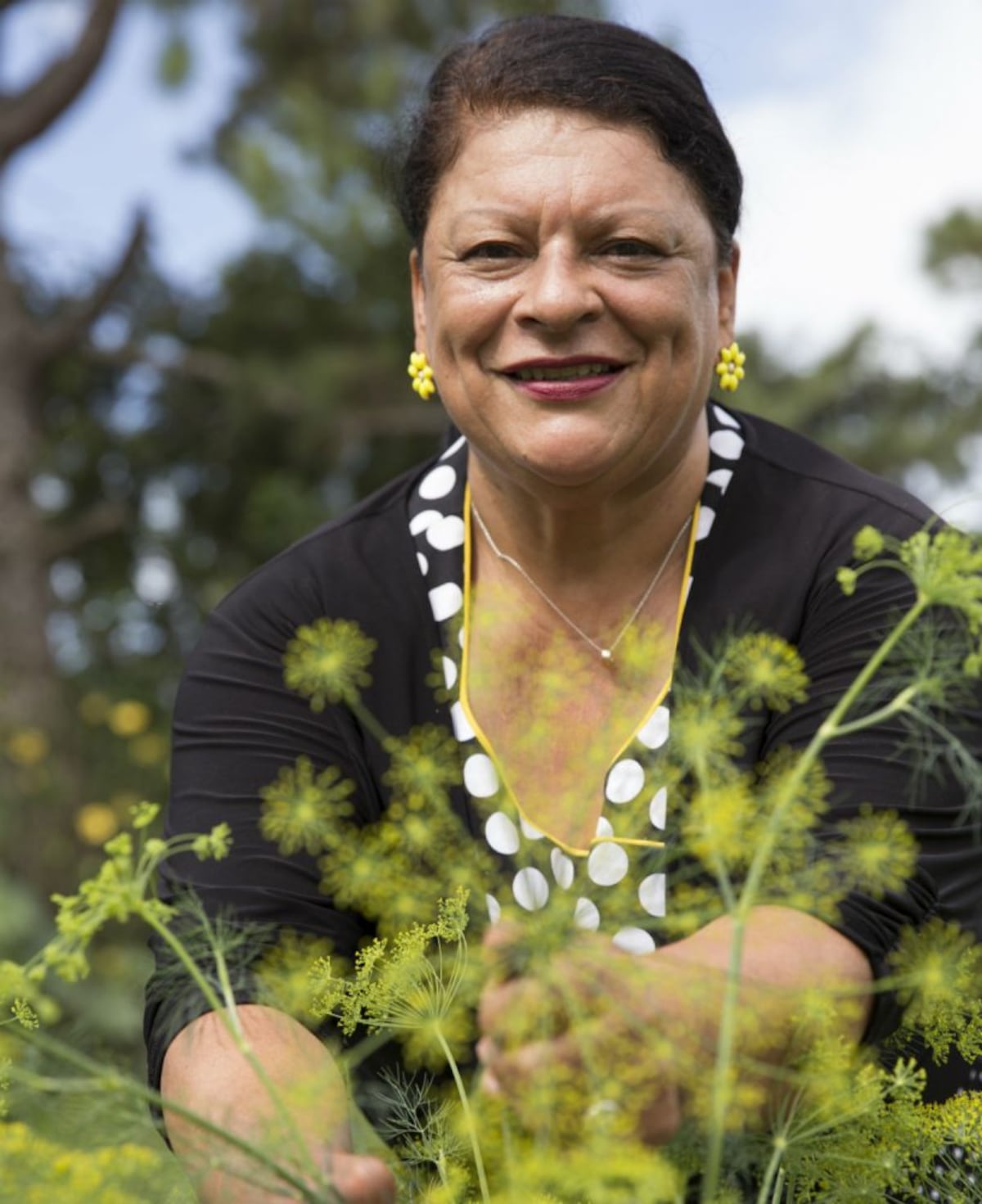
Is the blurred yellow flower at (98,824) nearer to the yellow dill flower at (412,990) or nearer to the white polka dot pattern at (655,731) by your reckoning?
the white polka dot pattern at (655,731)

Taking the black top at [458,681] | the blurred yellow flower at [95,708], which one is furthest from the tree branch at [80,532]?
the black top at [458,681]

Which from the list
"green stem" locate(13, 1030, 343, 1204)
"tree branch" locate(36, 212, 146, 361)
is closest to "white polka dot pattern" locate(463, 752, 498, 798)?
"green stem" locate(13, 1030, 343, 1204)

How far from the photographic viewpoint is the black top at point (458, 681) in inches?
49.4

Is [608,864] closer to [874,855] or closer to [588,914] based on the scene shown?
[588,914]

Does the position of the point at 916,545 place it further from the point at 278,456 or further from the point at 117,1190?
the point at 278,456

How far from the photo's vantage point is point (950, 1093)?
145cm

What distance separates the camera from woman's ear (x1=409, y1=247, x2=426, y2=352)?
5.52 ft

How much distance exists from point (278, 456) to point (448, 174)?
441 centimetres

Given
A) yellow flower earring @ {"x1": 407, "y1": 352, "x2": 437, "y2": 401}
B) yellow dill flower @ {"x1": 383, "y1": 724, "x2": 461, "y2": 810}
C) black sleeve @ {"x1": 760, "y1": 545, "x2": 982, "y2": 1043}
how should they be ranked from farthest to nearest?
1. yellow flower earring @ {"x1": 407, "y1": 352, "x2": 437, "y2": 401}
2. black sleeve @ {"x1": 760, "y1": 545, "x2": 982, "y2": 1043}
3. yellow dill flower @ {"x1": 383, "y1": 724, "x2": 461, "y2": 810}

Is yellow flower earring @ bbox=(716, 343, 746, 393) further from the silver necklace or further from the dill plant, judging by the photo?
the dill plant

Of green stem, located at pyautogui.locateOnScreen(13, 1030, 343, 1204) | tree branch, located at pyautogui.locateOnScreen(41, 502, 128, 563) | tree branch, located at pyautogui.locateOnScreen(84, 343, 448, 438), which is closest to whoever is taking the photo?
green stem, located at pyautogui.locateOnScreen(13, 1030, 343, 1204)

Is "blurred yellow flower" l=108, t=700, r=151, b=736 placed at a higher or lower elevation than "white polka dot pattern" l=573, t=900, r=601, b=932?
higher

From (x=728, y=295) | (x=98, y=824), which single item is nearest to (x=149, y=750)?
(x=98, y=824)

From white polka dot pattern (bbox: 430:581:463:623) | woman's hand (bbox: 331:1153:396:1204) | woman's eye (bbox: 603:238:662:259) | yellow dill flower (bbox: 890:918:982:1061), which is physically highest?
woman's eye (bbox: 603:238:662:259)
